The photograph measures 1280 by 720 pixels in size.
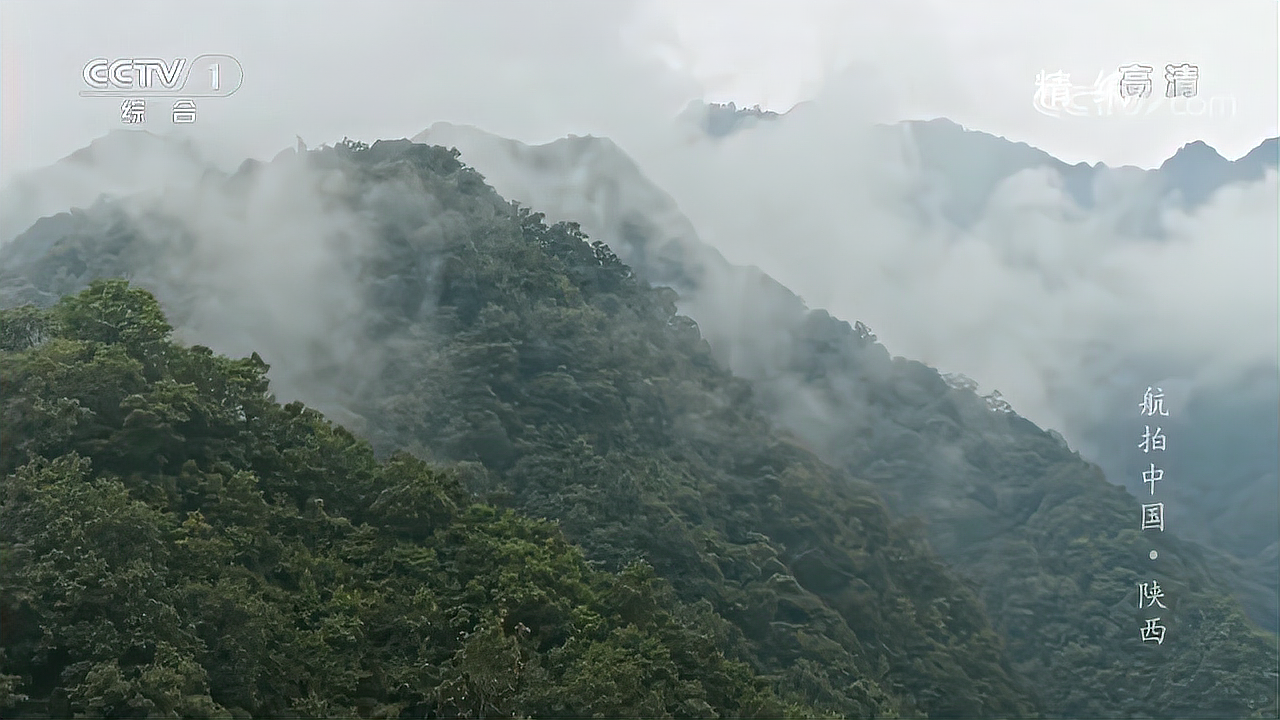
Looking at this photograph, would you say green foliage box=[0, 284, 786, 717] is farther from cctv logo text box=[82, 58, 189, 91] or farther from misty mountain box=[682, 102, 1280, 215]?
misty mountain box=[682, 102, 1280, 215]

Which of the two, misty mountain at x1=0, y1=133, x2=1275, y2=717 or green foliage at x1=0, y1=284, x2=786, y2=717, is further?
misty mountain at x1=0, y1=133, x2=1275, y2=717

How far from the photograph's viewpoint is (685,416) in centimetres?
1263

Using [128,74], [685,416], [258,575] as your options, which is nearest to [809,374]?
[685,416]

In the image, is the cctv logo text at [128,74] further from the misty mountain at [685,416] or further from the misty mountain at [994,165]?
the misty mountain at [994,165]

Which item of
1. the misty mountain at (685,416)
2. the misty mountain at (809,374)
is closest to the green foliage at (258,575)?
the misty mountain at (685,416)

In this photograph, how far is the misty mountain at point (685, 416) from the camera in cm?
1131

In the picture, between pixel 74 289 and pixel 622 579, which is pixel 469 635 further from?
pixel 74 289

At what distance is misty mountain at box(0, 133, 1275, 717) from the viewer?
37.1ft

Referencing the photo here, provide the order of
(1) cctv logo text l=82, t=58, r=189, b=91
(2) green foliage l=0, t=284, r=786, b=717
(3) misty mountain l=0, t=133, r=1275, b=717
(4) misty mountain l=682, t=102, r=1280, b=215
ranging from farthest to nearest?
(3) misty mountain l=0, t=133, r=1275, b=717
(4) misty mountain l=682, t=102, r=1280, b=215
(1) cctv logo text l=82, t=58, r=189, b=91
(2) green foliage l=0, t=284, r=786, b=717

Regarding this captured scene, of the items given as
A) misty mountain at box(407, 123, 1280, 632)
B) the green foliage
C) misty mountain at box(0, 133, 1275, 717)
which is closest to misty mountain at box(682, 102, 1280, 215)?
misty mountain at box(407, 123, 1280, 632)

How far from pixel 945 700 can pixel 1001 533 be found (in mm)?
2321

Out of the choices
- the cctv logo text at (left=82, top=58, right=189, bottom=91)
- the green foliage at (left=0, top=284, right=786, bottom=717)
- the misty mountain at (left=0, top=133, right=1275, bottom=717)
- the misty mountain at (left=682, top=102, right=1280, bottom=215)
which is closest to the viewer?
the green foliage at (left=0, top=284, right=786, bottom=717)

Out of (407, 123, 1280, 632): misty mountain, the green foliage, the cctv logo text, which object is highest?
(407, 123, 1280, 632): misty mountain

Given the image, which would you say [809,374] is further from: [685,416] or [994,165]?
[994,165]
